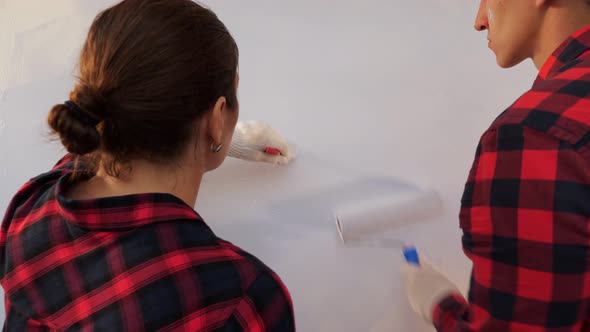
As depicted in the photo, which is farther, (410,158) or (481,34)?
(481,34)

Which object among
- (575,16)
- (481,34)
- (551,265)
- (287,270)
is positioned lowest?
(287,270)

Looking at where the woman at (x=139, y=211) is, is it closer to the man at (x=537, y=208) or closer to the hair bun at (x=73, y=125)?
the hair bun at (x=73, y=125)

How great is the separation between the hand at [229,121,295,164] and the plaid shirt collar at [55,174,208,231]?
361mm

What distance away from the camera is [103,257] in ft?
1.74

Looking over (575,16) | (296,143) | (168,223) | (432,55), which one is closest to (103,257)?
(168,223)

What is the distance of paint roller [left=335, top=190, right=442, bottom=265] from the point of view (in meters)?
0.90

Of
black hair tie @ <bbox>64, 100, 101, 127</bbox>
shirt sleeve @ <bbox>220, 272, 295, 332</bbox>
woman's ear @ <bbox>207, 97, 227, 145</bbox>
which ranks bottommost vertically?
shirt sleeve @ <bbox>220, 272, 295, 332</bbox>

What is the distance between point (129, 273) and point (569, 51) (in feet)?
1.93

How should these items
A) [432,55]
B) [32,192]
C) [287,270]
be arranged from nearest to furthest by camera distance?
[32,192]
[287,270]
[432,55]

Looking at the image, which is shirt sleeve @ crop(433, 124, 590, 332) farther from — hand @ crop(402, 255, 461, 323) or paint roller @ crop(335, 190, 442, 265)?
paint roller @ crop(335, 190, 442, 265)

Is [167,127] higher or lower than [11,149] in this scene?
higher

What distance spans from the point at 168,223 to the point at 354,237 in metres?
0.45

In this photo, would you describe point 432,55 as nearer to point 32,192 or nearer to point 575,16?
point 575,16

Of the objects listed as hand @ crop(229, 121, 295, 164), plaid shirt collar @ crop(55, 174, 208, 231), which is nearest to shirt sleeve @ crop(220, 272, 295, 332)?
plaid shirt collar @ crop(55, 174, 208, 231)
